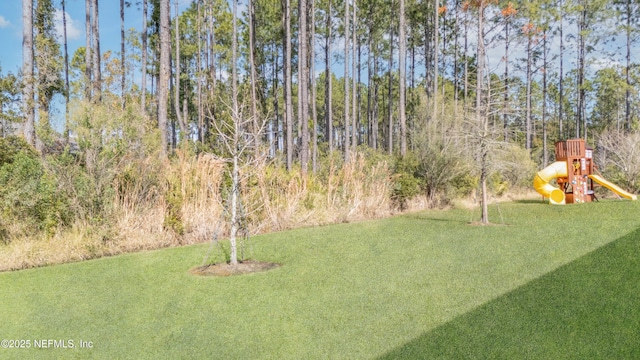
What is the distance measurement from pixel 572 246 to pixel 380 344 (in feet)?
14.5

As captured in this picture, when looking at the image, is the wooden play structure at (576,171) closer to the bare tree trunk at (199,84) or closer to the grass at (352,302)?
the grass at (352,302)

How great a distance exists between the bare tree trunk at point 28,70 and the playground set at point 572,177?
14.7 metres

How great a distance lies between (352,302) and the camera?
424cm

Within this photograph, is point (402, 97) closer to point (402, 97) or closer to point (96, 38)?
point (402, 97)

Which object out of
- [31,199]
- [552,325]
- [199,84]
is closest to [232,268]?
[552,325]

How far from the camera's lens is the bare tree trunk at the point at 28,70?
1123cm

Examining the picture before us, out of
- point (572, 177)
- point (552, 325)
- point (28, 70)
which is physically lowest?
point (552, 325)

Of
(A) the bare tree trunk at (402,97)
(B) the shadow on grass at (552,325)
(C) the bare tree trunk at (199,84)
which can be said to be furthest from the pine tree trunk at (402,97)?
(B) the shadow on grass at (552,325)

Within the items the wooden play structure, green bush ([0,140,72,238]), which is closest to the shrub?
green bush ([0,140,72,238])

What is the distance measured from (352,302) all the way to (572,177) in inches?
456

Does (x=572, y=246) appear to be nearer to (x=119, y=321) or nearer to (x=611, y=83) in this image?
(x=119, y=321)

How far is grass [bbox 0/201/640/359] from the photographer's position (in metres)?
3.31

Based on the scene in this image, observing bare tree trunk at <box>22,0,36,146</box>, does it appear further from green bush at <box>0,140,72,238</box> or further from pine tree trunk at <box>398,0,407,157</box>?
pine tree trunk at <box>398,0,407,157</box>

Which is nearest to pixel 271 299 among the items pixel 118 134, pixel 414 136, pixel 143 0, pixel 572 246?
pixel 572 246
